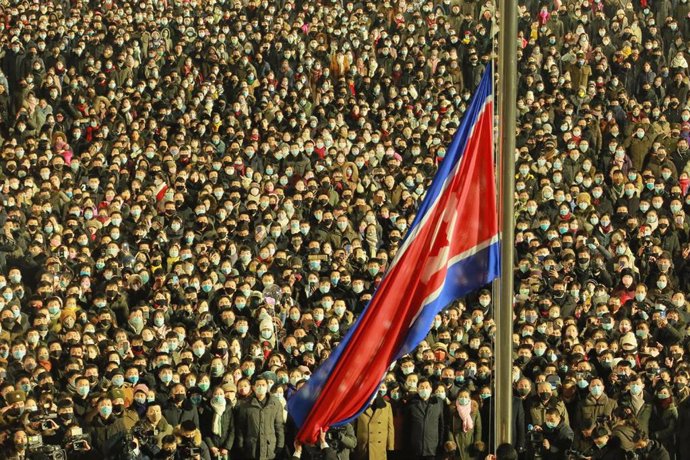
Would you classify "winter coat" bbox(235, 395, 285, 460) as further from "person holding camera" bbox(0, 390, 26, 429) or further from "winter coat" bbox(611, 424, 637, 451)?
"winter coat" bbox(611, 424, 637, 451)

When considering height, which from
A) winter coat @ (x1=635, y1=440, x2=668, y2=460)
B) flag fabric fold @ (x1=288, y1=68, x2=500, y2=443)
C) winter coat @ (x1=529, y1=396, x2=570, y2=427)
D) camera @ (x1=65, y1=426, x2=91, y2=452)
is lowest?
winter coat @ (x1=635, y1=440, x2=668, y2=460)

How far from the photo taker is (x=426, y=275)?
11539 mm

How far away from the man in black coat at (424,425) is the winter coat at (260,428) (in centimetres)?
145

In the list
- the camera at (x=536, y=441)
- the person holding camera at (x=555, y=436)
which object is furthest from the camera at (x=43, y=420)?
the person holding camera at (x=555, y=436)

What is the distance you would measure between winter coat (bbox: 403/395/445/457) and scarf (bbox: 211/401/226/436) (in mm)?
2070

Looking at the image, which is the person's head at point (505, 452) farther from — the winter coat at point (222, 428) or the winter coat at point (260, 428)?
the winter coat at point (222, 428)

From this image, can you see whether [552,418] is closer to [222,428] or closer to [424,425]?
[424,425]

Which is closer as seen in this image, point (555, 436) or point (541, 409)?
point (555, 436)

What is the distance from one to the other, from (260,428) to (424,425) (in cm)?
184

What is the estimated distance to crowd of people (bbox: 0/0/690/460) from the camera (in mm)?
18594

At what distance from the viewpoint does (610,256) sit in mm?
23625

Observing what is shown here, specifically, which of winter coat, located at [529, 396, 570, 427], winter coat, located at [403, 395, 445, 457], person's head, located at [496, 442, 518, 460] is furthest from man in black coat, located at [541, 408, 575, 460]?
person's head, located at [496, 442, 518, 460]

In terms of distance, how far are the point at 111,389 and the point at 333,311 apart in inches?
157

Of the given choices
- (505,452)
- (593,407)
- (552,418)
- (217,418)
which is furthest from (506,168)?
(593,407)
